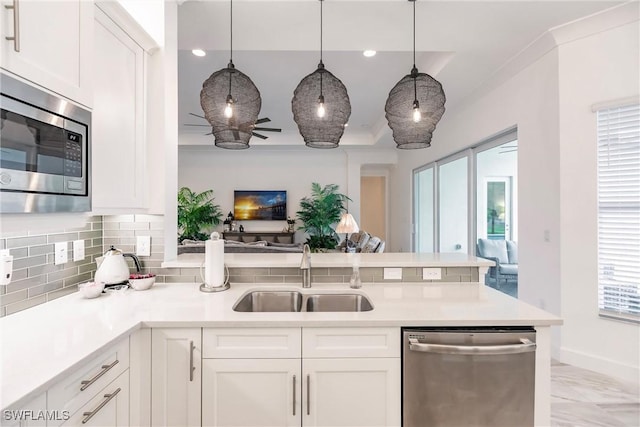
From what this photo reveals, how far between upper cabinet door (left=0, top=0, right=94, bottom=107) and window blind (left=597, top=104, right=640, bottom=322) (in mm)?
3470

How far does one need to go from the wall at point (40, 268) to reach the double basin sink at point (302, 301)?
0.93 m

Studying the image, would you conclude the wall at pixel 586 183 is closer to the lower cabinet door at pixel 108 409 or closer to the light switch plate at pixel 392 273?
the light switch plate at pixel 392 273

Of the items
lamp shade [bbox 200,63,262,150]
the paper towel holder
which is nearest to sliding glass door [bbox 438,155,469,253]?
lamp shade [bbox 200,63,262,150]


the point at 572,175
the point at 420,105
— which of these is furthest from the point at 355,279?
the point at 572,175

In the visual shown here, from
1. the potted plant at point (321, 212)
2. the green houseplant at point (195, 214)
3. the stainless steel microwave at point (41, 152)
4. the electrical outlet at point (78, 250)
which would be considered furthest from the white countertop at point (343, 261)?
the green houseplant at point (195, 214)

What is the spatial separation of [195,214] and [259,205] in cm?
136

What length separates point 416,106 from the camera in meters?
1.95

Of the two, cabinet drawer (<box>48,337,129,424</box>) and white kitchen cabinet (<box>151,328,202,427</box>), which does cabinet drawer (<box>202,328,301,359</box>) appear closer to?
white kitchen cabinet (<box>151,328,202,427</box>)

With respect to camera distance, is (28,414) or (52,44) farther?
(52,44)

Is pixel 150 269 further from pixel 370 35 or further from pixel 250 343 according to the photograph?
pixel 370 35

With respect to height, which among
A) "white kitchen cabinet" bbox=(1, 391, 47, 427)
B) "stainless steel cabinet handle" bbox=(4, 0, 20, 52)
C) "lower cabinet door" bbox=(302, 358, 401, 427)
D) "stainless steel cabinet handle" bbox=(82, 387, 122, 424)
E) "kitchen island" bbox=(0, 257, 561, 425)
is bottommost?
"lower cabinet door" bbox=(302, 358, 401, 427)

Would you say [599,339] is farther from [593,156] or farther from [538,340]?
[538,340]

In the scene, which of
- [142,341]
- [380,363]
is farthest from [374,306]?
[142,341]

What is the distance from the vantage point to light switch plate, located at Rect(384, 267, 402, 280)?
204 centimetres
